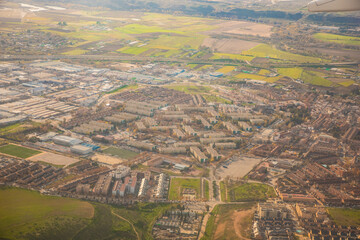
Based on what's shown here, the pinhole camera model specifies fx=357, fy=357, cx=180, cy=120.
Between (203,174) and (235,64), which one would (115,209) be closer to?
(203,174)

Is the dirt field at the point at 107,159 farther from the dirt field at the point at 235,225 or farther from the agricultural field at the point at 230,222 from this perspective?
the dirt field at the point at 235,225

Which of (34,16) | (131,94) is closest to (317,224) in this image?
(131,94)

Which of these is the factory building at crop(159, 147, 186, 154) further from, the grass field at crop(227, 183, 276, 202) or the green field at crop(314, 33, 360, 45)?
the green field at crop(314, 33, 360, 45)

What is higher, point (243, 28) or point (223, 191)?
point (243, 28)

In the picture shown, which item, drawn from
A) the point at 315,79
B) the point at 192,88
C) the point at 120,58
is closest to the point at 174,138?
the point at 192,88

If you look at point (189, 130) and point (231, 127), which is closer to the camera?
point (189, 130)

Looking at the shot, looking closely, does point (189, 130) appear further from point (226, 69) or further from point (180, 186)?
point (226, 69)

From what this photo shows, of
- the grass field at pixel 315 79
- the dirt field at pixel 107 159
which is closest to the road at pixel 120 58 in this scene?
the grass field at pixel 315 79
